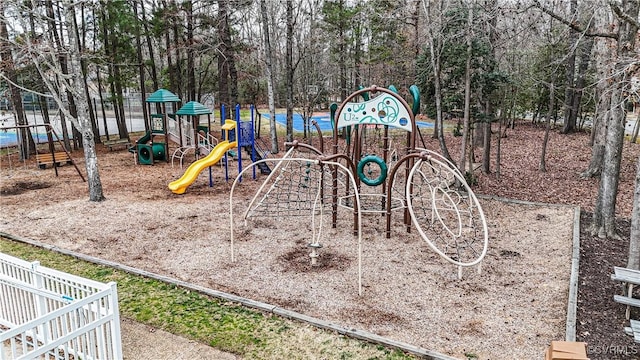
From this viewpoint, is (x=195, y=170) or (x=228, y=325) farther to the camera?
(x=195, y=170)

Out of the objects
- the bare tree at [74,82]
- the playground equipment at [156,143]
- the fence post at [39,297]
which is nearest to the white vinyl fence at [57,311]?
the fence post at [39,297]

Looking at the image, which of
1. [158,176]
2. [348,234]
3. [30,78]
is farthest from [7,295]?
[30,78]

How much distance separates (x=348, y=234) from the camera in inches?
331

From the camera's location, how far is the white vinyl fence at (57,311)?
3.67m

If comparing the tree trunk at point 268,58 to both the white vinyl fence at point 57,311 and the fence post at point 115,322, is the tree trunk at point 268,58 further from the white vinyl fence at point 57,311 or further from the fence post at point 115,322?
the fence post at point 115,322

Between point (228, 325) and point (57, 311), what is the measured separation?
1.94 metres

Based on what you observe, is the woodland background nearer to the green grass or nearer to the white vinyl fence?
the green grass

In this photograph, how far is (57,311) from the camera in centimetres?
362

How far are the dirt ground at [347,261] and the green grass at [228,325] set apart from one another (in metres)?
0.38

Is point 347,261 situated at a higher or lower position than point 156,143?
lower

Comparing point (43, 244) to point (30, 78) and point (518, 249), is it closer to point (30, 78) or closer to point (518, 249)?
point (518, 249)

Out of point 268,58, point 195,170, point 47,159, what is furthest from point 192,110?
point 47,159

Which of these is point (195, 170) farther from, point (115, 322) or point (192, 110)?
point (115, 322)

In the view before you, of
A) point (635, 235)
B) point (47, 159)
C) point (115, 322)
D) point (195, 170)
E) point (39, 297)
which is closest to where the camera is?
point (115, 322)
